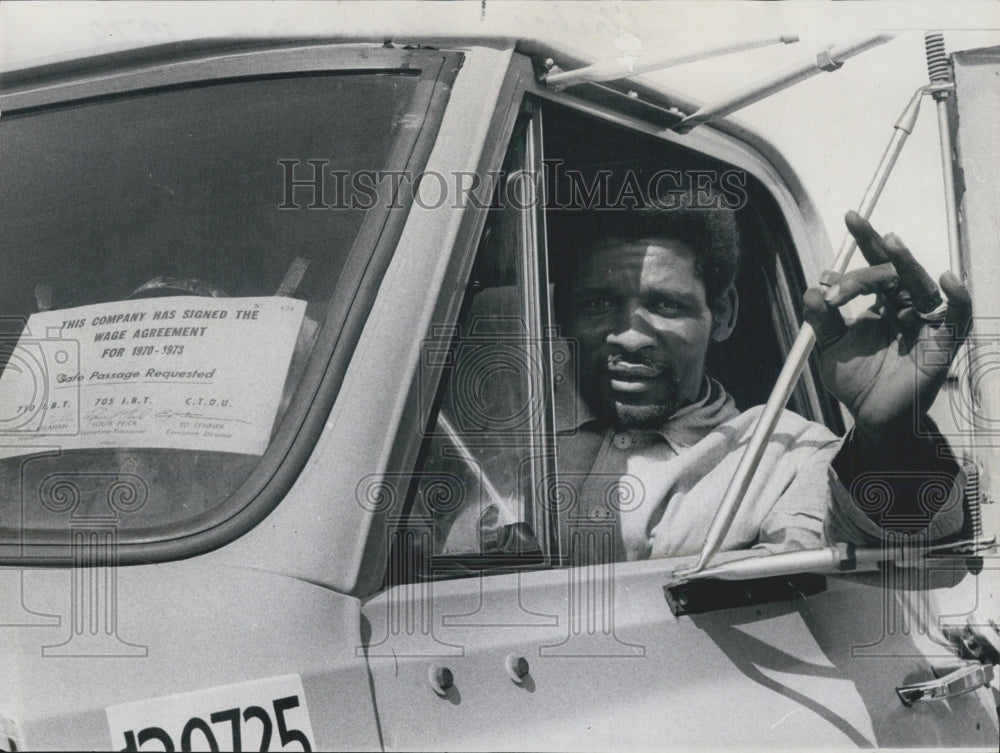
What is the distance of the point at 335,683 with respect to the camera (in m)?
1.62

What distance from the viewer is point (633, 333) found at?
82.4 inches

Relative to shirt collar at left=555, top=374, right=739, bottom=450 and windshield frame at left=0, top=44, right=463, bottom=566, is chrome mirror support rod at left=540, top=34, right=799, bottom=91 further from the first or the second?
shirt collar at left=555, top=374, right=739, bottom=450

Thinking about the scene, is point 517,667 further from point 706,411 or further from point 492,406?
point 706,411

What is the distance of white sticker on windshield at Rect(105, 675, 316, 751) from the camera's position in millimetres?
1561

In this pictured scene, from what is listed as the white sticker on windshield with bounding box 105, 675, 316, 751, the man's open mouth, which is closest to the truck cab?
the white sticker on windshield with bounding box 105, 675, 316, 751

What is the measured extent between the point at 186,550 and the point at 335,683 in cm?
29

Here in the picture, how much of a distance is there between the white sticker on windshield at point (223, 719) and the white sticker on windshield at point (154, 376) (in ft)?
1.18

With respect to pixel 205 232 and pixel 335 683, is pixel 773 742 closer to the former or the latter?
pixel 335 683

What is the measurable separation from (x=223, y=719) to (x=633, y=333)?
0.99m

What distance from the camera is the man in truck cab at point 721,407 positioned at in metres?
2.03

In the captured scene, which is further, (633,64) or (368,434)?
(633,64)

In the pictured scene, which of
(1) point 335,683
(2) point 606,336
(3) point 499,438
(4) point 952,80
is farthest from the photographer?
(4) point 952,80

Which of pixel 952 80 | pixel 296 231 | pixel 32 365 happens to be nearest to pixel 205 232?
pixel 296 231

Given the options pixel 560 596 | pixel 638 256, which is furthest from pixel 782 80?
pixel 560 596
